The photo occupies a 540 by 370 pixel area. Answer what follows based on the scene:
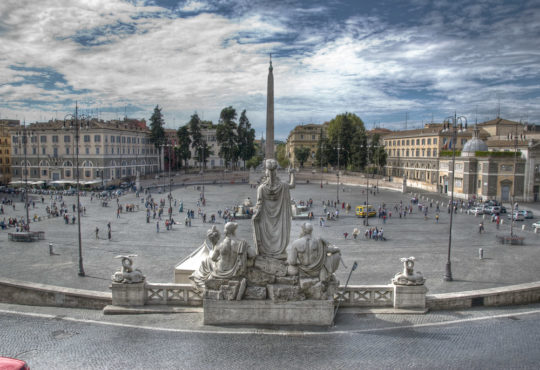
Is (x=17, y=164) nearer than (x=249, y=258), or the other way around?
(x=249, y=258)

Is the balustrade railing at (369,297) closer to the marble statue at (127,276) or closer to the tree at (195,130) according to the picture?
the marble statue at (127,276)

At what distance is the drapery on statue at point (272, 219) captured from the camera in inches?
329

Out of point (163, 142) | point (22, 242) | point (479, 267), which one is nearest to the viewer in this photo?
point (479, 267)

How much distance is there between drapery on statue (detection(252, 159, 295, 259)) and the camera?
27.4 ft

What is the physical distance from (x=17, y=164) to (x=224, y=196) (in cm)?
4009

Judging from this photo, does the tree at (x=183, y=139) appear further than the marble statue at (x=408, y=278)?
Yes

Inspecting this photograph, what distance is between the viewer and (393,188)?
60.9 meters

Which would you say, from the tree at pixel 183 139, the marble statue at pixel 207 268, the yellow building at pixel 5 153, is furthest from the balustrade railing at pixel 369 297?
the yellow building at pixel 5 153

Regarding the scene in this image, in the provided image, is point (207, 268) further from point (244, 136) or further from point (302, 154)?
point (302, 154)

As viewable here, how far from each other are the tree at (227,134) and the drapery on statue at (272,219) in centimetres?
6857

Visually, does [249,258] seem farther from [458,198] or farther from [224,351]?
[458,198]

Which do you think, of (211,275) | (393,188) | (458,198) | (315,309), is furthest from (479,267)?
(393,188)

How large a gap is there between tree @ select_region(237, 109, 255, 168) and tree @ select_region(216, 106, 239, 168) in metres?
1.17

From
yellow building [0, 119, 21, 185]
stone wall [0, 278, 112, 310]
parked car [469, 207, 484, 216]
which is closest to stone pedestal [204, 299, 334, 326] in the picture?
stone wall [0, 278, 112, 310]
